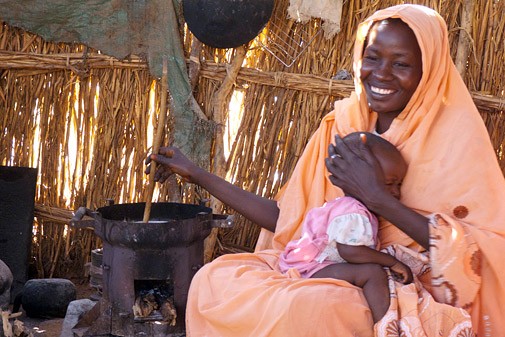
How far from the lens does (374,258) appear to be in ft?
10.7

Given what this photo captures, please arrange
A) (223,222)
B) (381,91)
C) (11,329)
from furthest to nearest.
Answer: (11,329) < (223,222) < (381,91)

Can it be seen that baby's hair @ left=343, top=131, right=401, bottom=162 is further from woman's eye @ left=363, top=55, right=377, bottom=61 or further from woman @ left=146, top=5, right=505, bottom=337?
woman's eye @ left=363, top=55, right=377, bottom=61

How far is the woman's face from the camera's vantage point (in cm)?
356

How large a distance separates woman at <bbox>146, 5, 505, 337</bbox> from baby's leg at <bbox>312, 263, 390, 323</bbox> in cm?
3

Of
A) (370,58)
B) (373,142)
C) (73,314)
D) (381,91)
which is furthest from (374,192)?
(73,314)

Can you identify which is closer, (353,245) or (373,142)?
(353,245)

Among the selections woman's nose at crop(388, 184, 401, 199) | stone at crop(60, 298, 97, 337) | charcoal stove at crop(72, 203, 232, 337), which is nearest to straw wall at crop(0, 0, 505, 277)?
stone at crop(60, 298, 97, 337)

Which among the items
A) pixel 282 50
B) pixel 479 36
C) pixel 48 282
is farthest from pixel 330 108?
pixel 48 282

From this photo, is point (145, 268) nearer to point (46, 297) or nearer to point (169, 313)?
point (169, 313)

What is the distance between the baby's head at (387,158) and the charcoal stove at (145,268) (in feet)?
3.28

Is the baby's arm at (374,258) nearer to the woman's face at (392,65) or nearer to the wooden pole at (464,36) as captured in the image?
the woman's face at (392,65)

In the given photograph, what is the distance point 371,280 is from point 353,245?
0.15 metres

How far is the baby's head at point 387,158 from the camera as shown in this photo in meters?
3.42

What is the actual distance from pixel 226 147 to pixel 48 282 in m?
1.51
